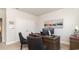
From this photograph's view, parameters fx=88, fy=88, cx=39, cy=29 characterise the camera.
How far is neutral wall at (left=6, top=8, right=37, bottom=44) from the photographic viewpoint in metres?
1.93

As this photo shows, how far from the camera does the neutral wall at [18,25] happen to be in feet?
6.32

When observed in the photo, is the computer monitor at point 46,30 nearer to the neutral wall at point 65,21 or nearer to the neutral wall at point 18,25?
the neutral wall at point 65,21

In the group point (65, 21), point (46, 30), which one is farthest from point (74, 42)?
point (46, 30)

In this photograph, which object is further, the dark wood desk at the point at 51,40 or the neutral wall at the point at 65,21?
the dark wood desk at the point at 51,40

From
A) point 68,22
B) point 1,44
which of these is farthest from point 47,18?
point 1,44

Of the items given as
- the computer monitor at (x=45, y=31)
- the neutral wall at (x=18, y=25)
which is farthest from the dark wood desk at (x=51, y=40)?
the neutral wall at (x=18, y=25)

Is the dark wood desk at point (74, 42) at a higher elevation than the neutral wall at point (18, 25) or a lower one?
lower

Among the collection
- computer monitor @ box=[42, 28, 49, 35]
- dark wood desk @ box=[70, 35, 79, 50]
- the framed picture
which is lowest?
dark wood desk @ box=[70, 35, 79, 50]

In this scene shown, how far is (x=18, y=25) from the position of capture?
196 centimetres

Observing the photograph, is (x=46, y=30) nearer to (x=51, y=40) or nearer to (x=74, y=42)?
(x=51, y=40)

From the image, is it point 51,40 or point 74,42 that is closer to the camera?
point 74,42

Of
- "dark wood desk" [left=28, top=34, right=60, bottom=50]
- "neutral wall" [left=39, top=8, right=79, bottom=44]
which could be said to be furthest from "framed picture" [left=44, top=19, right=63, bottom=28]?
"dark wood desk" [left=28, top=34, right=60, bottom=50]

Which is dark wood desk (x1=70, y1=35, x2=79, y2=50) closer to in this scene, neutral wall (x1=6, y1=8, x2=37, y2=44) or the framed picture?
the framed picture
